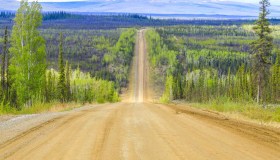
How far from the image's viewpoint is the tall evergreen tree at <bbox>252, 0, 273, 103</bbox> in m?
53.8

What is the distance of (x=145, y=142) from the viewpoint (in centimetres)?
1252

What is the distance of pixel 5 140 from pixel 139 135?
4033 millimetres

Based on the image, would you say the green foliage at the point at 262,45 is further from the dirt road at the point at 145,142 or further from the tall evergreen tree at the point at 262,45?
the dirt road at the point at 145,142

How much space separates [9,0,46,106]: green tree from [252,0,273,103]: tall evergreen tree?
82.3ft

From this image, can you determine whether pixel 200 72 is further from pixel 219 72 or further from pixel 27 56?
pixel 27 56

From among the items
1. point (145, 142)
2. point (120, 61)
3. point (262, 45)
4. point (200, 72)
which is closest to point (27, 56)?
point (262, 45)

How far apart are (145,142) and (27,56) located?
35818 millimetres

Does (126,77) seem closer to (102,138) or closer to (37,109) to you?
(37,109)

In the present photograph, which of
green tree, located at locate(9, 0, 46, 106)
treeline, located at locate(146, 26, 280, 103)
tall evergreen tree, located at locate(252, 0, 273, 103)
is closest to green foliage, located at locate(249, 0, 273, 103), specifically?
tall evergreen tree, located at locate(252, 0, 273, 103)

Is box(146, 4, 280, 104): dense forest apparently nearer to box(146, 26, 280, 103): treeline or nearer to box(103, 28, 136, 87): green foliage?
box(146, 26, 280, 103): treeline

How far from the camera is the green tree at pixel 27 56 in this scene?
45.9 m

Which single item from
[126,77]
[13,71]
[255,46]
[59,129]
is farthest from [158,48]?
[59,129]

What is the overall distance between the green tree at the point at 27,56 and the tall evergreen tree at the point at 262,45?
25096mm

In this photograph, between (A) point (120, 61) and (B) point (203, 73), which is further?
(A) point (120, 61)
